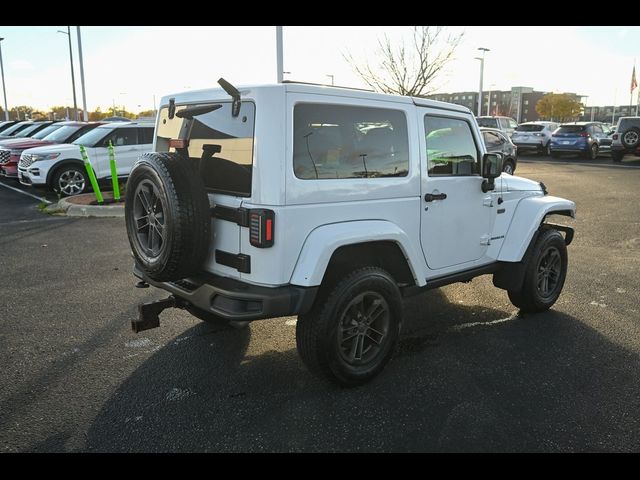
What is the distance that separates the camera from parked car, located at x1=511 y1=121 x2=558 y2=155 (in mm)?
23672

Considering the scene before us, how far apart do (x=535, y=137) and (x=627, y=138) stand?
4.62 m

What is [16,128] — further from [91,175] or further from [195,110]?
[195,110]

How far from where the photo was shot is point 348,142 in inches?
134

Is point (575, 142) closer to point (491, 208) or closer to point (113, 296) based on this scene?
point (491, 208)

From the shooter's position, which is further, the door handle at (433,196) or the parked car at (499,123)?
the parked car at (499,123)

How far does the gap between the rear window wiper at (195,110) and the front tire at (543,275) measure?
307cm

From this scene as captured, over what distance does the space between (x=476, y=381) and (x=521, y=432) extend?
62cm

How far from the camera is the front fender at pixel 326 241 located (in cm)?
306

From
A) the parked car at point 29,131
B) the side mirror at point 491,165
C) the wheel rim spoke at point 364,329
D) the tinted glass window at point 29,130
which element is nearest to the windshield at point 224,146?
the wheel rim spoke at point 364,329

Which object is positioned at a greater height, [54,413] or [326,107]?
[326,107]

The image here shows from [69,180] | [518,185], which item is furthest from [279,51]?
[518,185]

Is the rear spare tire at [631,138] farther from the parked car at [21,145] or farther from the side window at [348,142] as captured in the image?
the side window at [348,142]

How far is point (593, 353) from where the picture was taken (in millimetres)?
3990
